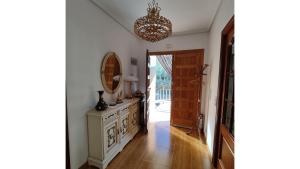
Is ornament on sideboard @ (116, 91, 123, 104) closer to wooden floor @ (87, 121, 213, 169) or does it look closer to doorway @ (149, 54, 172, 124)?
wooden floor @ (87, 121, 213, 169)

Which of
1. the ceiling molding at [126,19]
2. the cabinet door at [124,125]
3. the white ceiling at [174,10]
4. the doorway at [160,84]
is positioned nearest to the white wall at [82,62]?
the ceiling molding at [126,19]

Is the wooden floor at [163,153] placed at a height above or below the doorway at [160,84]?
below

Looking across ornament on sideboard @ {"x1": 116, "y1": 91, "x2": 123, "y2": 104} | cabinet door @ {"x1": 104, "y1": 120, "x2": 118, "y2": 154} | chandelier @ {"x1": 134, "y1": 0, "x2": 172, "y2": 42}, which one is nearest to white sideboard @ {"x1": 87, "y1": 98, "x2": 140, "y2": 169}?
cabinet door @ {"x1": 104, "y1": 120, "x2": 118, "y2": 154}

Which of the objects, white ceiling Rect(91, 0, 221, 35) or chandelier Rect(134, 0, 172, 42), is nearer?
chandelier Rect(134, 0, 172, 42)

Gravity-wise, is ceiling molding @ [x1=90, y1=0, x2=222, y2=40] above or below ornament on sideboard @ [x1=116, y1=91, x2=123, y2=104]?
above

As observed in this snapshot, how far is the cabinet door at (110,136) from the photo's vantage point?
193cm

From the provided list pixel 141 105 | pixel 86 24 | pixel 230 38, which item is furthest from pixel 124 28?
pixel 230 38

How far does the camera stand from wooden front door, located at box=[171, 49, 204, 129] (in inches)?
132

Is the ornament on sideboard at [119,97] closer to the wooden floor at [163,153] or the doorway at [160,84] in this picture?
the wooden floor at [163,153]

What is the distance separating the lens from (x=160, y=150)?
2.42 meters

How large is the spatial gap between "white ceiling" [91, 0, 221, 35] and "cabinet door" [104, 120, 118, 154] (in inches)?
78.5

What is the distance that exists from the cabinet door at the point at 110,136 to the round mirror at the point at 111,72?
0.68 meters
